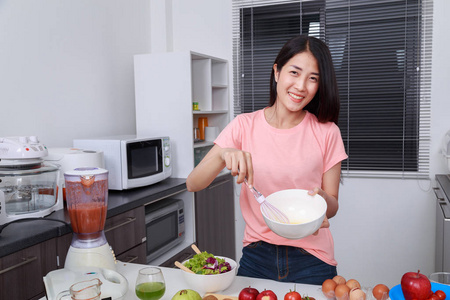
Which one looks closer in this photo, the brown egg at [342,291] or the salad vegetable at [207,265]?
the brown egg at [342,291]

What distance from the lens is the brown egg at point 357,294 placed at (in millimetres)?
1053

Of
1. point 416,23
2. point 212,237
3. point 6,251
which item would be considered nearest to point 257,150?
point 6,251

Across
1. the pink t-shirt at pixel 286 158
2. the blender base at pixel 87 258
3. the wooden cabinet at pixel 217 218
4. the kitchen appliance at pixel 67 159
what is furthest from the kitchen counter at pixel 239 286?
the wooden cabinet at pixel 217 218

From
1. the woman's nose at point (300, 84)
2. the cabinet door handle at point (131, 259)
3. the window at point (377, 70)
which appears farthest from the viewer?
the window at point (377, 70)

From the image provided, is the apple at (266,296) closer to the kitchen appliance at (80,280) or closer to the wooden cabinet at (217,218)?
the kitchen appliance at (80,280)

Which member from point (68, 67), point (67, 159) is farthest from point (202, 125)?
point (67, 159)

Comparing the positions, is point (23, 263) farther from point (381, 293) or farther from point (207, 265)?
point (381, 293)

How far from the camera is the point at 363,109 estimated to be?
10.6ft

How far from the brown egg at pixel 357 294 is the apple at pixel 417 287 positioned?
0.10 m

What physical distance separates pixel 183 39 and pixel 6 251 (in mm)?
2606

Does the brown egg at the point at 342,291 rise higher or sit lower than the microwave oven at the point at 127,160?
lower

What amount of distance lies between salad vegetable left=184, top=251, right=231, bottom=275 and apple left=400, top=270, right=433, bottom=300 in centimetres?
49

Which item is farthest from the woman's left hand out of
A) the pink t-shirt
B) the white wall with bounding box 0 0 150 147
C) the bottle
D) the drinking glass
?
the bottle

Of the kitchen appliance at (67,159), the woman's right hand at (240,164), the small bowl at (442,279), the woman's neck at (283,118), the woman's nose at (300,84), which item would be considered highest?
the woman's nose at (300,84)
